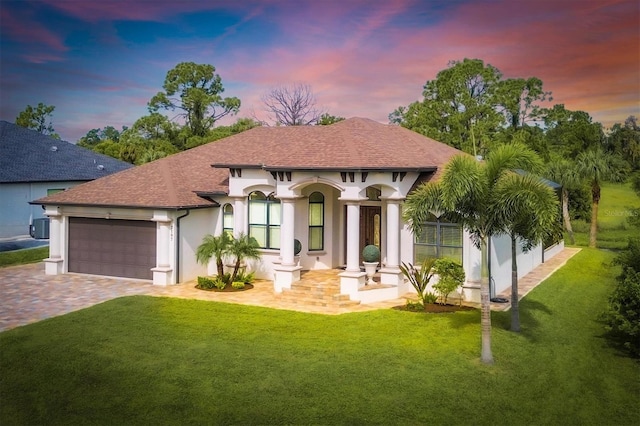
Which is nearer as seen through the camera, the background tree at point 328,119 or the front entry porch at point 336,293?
the front entry porch at point 336,293

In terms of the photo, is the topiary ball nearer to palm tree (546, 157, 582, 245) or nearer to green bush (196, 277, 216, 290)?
green bush (196, 277, 216, 290)

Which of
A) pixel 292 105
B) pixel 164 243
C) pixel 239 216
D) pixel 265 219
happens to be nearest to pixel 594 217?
pixel 265 219

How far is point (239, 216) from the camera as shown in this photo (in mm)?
19844

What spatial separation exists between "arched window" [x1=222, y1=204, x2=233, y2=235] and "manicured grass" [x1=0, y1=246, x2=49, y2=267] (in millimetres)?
10032

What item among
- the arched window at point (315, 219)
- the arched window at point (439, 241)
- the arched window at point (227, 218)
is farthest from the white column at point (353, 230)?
the arched window at point (227, 218)

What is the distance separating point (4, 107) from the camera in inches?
824

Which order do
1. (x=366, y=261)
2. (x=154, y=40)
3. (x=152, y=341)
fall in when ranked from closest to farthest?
(x=152, y=341), (x=366, y=261), (x=154, y=40)

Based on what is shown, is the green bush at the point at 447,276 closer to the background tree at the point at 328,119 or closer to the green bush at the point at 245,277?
the green bush at the point at 245,277

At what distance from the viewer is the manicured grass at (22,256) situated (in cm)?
2372

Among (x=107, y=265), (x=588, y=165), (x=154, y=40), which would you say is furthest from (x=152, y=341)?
(x=588, y=165)

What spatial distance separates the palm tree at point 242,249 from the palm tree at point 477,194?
8.22 meters

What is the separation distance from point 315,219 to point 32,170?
20745 mm

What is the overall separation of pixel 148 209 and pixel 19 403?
10441 mm

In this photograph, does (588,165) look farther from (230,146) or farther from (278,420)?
(278,420)
